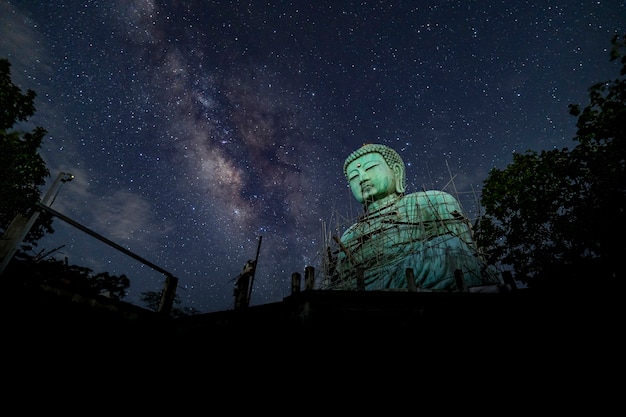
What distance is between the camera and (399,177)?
67.0ft

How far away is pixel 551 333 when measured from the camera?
5.08 meters

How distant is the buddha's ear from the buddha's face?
1.07 feet

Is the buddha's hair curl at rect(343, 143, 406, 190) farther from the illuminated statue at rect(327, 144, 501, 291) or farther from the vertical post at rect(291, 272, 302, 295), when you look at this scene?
the vertical post at rect(291, 272, 302, 295)

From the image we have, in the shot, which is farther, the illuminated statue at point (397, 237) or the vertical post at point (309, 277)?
the illuminated statue at point (397, 237)

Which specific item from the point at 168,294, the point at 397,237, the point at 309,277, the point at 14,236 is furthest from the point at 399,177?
the point at 14,236

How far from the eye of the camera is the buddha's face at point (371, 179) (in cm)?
1912

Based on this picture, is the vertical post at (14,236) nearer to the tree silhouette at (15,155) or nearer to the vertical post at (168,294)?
the vertical post at (168,294)

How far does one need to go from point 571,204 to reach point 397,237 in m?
7.88

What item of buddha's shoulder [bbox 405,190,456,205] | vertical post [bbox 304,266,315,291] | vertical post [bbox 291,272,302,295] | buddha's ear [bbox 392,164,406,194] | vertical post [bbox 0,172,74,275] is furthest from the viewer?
buddha's ear [bbox 392,164,406,194]

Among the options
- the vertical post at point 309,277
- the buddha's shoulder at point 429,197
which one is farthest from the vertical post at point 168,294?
the buddha's shoulder at point 429,197

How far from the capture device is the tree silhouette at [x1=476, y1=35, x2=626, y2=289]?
318 inches

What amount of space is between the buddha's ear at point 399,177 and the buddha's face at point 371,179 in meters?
0.33

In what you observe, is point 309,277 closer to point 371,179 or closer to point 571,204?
point 571,204

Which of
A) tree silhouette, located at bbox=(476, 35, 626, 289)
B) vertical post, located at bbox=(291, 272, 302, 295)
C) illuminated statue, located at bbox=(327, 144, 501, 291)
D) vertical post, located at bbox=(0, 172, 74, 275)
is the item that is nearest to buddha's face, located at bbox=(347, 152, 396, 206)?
illuminated statue, located at bbox=(327, 144, 501, 291)
